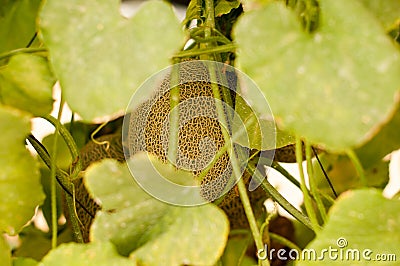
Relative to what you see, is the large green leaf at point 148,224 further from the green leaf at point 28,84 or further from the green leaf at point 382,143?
the green leaf at point 382,143

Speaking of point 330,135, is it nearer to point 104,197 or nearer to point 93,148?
point 104,197

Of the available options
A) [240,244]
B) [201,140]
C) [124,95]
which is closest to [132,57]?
[124,95]

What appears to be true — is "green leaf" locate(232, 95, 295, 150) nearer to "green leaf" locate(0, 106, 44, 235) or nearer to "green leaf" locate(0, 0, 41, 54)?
"green leaf" locate(0, 106, 44, 235)

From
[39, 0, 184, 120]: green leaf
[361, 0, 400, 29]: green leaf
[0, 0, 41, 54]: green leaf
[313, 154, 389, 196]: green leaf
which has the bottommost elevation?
[313, 154, 389, 196]: green leaf

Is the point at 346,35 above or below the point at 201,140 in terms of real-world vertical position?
above

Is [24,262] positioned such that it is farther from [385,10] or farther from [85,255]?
[385,10]

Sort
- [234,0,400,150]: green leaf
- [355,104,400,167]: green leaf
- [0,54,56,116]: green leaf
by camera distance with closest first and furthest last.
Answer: [234,0,400,150]: green leaf → [0,54,56,116]: green leaf → [355,104,400,167]: green leaf

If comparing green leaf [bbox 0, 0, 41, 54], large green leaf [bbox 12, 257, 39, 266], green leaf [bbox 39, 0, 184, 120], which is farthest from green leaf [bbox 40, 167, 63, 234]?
green leaf [bbox 39, 0, 184, 120]

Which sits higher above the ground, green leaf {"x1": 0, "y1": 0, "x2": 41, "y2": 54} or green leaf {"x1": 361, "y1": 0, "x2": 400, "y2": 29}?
green leaf {"x1": 361, "y1": 0, "x2": 400, "y2": 29}
